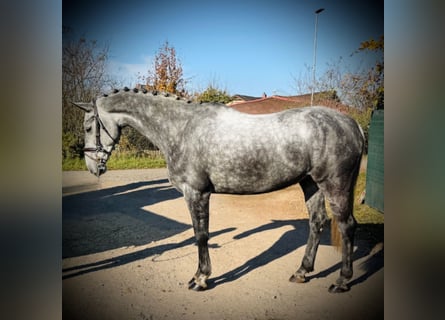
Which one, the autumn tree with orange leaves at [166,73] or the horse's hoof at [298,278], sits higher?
the autumn tree with orange leaves at [166,73]

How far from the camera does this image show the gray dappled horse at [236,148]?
316 centimetres

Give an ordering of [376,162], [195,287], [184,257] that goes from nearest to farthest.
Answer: [195,287]
[184,257]
[376,162]

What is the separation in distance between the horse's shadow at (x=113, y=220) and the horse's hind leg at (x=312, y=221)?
1.70 m

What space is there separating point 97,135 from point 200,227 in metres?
1.45

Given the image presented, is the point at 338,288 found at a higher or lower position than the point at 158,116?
lower

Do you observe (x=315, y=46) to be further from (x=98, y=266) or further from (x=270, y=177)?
(x=98, y=266)

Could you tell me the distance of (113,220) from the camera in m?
4.16

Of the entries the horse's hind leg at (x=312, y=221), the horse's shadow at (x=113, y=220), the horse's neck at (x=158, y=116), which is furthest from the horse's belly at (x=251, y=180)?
the horse's shadow at (x=113, y=220)

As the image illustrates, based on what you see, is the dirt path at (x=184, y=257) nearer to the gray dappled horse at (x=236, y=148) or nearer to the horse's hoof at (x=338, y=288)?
the horse's hoof at (x=338, y=288)

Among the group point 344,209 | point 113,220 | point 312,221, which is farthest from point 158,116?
point 344,209

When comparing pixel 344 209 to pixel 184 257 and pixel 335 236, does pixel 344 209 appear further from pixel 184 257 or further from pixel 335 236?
pixel 184 257
